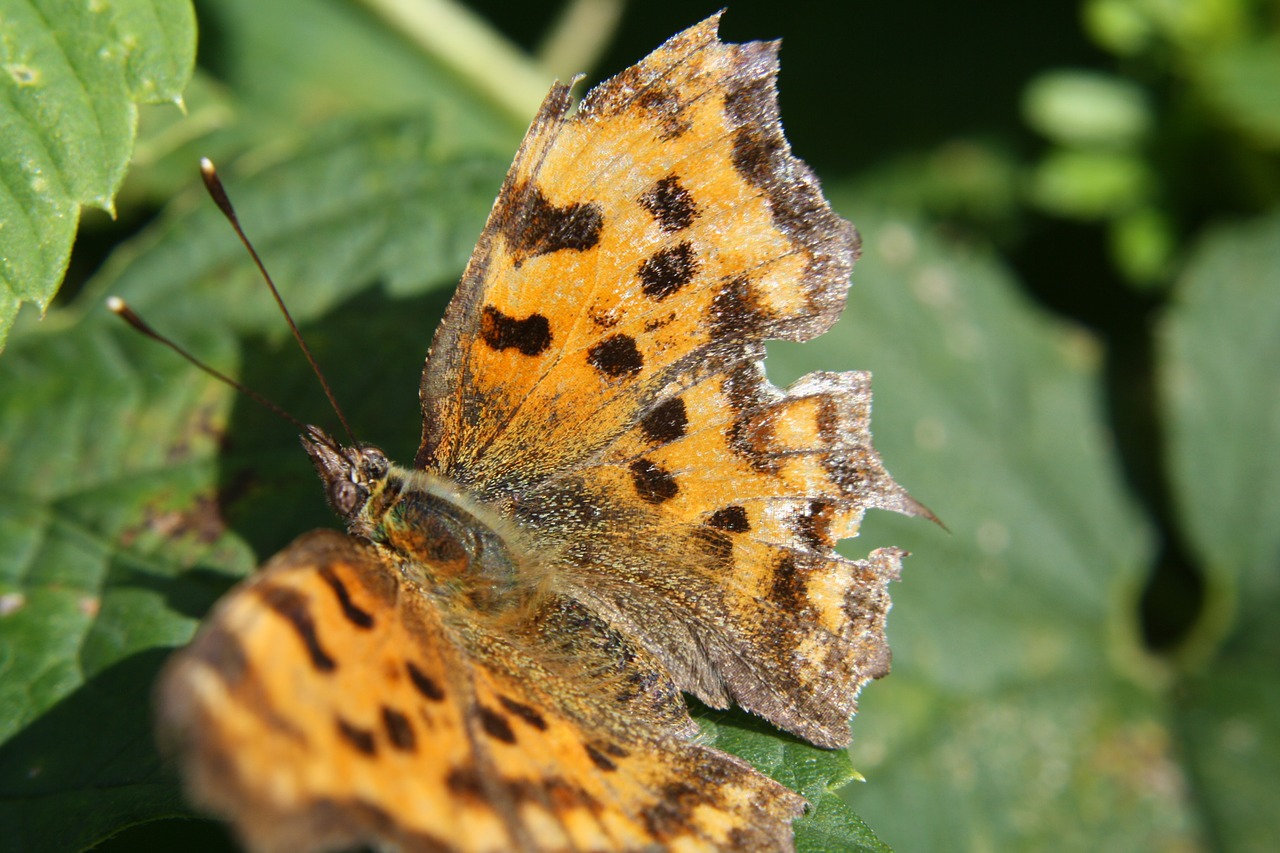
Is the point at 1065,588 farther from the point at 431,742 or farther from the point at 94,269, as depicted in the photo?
the point at 94,269

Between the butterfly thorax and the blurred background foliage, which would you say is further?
the blurred background foliage

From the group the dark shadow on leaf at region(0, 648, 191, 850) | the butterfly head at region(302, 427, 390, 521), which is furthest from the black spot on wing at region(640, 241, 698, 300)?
the dark shadow on leaf at region(0, 648, 191, 850)

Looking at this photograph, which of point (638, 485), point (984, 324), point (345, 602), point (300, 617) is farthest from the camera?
point (984, 324)

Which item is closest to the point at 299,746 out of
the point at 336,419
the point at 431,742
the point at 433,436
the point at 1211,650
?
the point at 431,742

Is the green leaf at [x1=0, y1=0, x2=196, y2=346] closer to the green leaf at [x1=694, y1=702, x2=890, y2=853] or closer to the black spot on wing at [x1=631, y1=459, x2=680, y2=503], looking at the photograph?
the black spot on wing at [x1=631, y1=459, x2=680, y2=503]

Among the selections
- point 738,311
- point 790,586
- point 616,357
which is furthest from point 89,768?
point 738,311

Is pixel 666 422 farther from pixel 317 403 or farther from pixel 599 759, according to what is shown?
pixel 317 403
